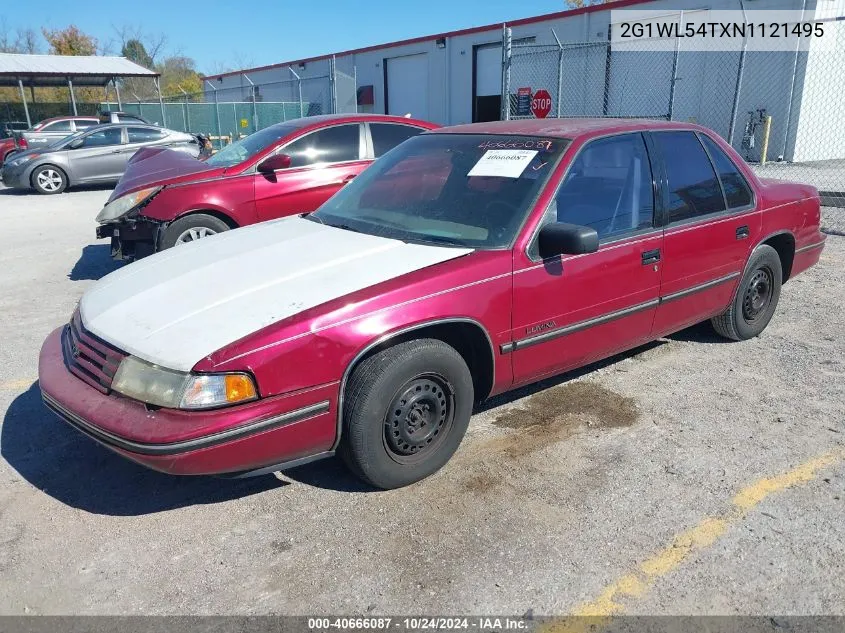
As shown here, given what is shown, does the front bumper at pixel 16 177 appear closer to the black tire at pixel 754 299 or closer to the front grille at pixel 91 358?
the front grille at pixel 91 358

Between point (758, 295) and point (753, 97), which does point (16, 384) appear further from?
point (753, 97)

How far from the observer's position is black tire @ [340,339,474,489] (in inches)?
109

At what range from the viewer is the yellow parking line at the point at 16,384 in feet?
13.8

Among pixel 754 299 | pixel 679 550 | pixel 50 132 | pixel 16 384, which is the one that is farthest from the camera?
pixel 50 132

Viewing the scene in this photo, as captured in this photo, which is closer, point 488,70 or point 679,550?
point 679,550

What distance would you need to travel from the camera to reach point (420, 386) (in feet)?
9.74

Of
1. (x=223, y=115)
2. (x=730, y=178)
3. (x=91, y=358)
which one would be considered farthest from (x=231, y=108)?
(x=91, y=358)

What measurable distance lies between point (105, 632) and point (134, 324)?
1.20 metres

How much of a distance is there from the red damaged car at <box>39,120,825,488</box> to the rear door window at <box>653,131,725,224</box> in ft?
0.05

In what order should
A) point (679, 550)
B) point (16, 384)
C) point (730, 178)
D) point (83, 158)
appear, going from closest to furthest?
point (679, 550)
point (16, 384)
point (730, 178)
point (83, 158)

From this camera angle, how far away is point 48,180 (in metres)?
14.5

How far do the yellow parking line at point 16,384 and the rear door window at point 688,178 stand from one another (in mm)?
4163

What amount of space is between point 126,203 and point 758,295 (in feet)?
18.2

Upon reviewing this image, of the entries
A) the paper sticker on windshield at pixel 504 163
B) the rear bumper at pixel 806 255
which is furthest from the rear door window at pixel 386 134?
the rear bumper at pixel 806 255
